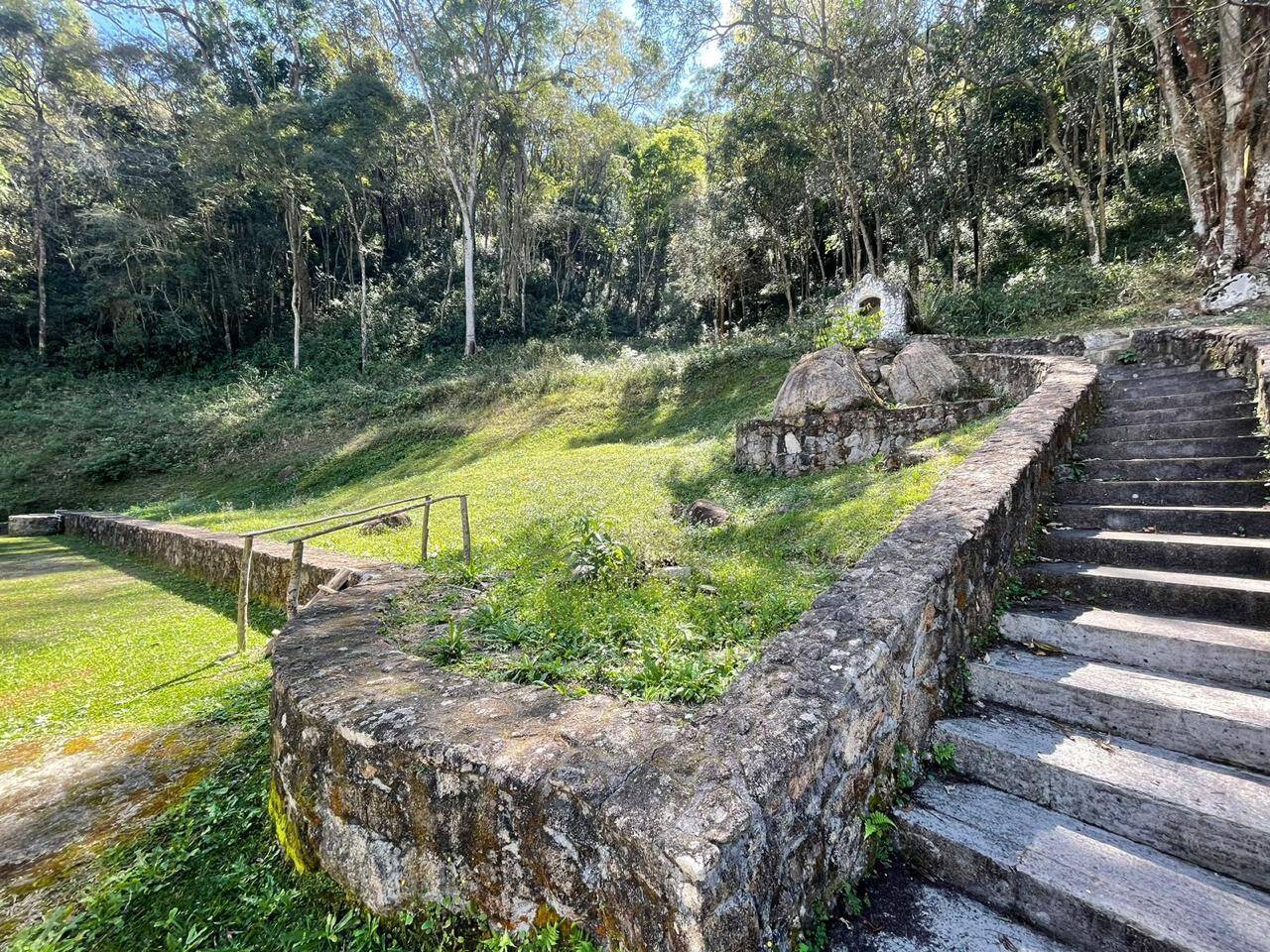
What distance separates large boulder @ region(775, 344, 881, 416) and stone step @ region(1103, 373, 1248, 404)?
255 centimetres

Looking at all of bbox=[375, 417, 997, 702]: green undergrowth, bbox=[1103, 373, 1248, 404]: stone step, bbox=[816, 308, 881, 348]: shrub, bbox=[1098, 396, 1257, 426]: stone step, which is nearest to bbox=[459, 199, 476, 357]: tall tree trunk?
bbox=[816, 308, 881, 348]: shrub

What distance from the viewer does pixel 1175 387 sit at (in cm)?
545

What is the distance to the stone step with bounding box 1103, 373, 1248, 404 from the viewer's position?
480 cm

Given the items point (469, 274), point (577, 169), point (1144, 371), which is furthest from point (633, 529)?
point (577, 169)

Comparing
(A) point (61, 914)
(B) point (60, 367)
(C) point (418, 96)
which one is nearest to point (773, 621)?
(A) point (61, 914)

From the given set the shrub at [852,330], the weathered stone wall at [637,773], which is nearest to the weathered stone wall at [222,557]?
the weathered stone wall at [637,773]

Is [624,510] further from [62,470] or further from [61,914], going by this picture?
[62,470]

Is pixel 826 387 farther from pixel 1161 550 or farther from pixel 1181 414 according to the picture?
pixel 1161 550

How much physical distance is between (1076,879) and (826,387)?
Result: 22.5ft

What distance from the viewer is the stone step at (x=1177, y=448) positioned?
379 centimetres

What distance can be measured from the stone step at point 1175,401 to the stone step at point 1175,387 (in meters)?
0.03

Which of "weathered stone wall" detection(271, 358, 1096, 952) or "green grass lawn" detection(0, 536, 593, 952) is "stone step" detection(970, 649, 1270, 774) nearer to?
"weathered stone wall" detection(271, 358, 1096, 952)

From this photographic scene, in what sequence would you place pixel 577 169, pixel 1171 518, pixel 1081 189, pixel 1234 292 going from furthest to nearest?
pixel 577 169 < pixel 1081 189 < pixel 1234 292 < pixel 1171 518

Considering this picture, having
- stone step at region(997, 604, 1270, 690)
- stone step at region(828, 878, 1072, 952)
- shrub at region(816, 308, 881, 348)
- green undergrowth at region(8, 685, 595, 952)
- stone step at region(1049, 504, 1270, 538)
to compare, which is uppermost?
shrub at region(816, 308, 881, 348)
